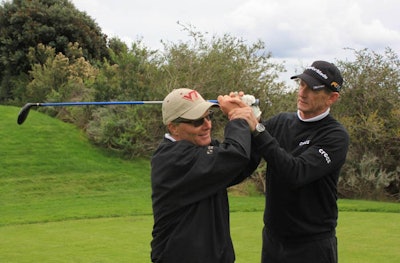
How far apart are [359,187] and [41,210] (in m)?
7.93

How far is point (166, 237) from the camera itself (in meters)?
2.96

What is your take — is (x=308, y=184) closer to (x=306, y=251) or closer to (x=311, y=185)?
(x=311, y=185)

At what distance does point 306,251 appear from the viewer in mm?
3529

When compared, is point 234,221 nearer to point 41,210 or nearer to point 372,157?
point 41,210

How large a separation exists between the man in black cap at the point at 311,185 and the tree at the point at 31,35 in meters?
29.3

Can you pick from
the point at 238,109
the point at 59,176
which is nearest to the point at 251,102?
the point at 238,109

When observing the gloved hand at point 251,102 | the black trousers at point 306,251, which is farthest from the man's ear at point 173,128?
the black trousers at point 306,251

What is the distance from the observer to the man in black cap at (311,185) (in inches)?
134

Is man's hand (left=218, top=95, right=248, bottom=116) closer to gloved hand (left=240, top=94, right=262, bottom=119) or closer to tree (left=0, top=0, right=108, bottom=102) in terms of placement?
gloved hand (left=240, top=94, right=262, bottom=119)

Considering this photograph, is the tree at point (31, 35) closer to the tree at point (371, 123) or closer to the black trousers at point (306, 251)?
the tree at point (371, 123)

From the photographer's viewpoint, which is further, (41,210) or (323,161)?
(41,210)

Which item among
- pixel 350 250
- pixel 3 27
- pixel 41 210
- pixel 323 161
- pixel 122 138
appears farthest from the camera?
pixel 3 27

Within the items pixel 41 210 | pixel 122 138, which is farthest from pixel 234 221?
pixel 122 138

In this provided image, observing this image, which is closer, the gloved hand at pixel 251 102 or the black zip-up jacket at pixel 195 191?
the black zip-up jacket at pixel 195 191
